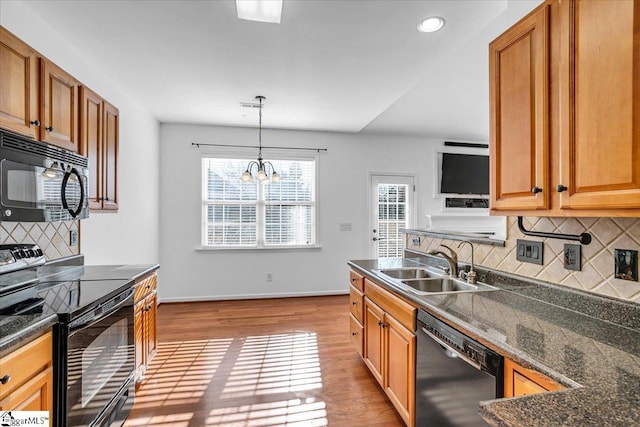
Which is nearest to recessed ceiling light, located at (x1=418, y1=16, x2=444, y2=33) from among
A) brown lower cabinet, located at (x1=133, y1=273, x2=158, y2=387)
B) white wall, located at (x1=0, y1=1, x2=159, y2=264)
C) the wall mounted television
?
white wall, located at (x1=0, y1=1, x2=159, y2=264)

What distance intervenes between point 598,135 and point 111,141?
10.4 ft

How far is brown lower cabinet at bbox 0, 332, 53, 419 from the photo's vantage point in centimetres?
105

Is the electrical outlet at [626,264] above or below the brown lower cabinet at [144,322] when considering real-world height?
above

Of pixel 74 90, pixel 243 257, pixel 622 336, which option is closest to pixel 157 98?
pixel 74 90

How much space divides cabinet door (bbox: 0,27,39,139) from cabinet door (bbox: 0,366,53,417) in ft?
3.79

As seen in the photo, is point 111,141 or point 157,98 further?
point 157,98

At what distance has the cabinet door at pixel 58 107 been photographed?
1.71m

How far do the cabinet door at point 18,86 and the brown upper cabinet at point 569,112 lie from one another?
7.93 feet

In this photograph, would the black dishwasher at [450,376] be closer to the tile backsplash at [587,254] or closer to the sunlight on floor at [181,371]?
the tile backsplash at [587,254]

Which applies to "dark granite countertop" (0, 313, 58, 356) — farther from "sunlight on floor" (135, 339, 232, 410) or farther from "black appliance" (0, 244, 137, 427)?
"sunlight on floor" (135, 339, 232, 410)

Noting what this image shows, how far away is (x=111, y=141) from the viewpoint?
2.57 meters

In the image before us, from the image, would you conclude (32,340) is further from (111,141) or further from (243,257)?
(243,257)

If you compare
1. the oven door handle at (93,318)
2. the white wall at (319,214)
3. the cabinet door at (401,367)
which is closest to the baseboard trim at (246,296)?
the white wall at (319,214)

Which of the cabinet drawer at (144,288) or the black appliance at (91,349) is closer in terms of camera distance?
the black appliance at (91,349)
